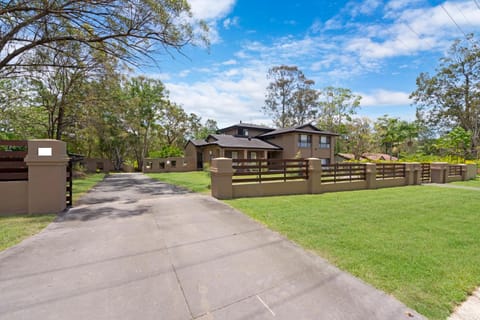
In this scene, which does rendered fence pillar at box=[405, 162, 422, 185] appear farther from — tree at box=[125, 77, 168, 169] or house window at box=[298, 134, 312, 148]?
tree at box=[125, 77, 168, 169]

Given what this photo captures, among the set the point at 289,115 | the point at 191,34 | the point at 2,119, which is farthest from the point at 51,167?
the point at 289,115

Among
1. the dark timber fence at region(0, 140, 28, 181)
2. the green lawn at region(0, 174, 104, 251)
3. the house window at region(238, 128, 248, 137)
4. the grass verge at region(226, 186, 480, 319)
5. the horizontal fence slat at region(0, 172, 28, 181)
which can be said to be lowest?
the grass verge at region(226, 186, 480, 319)

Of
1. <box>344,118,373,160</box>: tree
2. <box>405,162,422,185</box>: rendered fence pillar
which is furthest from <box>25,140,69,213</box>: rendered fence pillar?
<box>344,118,373,160</box>: tree

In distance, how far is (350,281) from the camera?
274cm

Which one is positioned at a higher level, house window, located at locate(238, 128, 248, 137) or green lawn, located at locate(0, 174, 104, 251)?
house window, located at locate(238, 128, 248, 137)

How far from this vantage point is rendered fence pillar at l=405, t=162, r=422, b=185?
13.2 metres

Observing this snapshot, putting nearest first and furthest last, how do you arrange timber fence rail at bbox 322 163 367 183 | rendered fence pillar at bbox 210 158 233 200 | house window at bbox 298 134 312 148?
rendered fence pillar at bbox 210 158 233 200, timber fence rail at bbox 322 163 367 183, house window at bbox 298 134 312 148

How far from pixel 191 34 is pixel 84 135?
17.7 metres

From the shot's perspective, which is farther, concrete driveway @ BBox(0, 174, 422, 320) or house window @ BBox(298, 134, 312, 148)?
house window @ BBox(298, 134, 312, 148)

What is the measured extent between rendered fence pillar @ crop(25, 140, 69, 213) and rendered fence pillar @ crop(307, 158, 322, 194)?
8793mm

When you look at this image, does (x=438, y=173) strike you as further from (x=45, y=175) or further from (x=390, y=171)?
(x=45, y=175)

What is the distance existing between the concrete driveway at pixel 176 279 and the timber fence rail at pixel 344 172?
6.84 meters

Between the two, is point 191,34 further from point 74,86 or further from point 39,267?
point 74,86

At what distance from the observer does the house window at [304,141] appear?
80.6 feet
